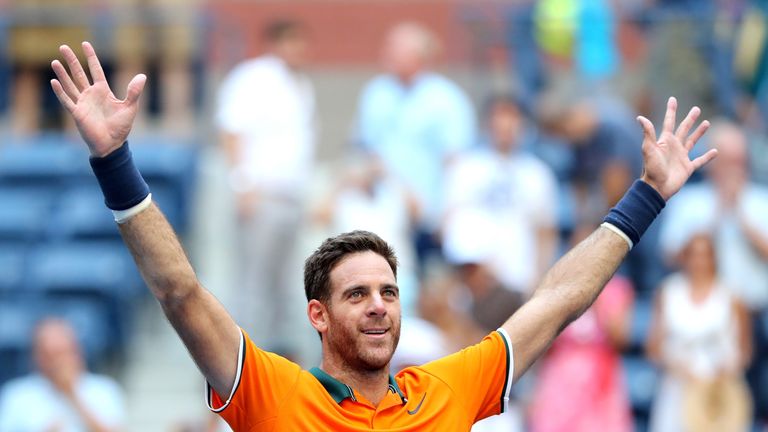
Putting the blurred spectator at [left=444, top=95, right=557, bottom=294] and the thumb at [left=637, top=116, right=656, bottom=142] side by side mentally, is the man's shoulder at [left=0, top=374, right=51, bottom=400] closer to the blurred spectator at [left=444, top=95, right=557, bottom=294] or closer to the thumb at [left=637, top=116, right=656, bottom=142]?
the blurred spectator at [left=444, top=95, right=557, bottom=294]

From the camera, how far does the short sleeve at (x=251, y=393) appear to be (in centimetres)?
443

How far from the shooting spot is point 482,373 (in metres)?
4.84

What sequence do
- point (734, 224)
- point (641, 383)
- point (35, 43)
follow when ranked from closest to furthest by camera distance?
point (734, 224) → point (641, 383) → point (35, 43)

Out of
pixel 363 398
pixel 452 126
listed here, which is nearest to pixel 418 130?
pixel 452 126

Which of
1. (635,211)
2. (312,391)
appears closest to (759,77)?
(635,211)

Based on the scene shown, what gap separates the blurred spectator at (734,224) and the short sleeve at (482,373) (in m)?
4.57

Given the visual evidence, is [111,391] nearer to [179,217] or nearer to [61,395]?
[61,395]

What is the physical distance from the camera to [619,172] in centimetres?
973

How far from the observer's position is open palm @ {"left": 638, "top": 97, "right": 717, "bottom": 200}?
5016 mm

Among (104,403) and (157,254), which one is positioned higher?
(104,403)

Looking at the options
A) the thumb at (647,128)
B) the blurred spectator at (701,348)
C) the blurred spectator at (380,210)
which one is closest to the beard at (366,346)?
the thumb at (647,128)

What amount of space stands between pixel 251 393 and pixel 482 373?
2.61 feet

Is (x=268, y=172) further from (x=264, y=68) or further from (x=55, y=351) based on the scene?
(x=55, y=351)

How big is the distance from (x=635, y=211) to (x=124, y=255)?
6.53 m
